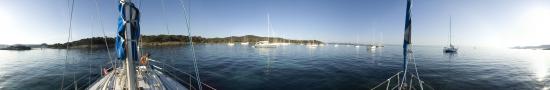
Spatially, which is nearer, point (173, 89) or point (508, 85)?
point (173, 89)

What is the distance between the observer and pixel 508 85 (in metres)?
26.2

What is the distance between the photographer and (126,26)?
6.80 meters

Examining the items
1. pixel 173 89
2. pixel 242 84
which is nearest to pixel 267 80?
pixel 242 84

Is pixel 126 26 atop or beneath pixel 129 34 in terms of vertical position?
atop

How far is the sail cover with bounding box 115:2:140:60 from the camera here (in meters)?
6.73

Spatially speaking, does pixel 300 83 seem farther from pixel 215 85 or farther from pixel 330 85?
pixel 215 85

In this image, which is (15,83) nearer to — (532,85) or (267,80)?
(267,80)

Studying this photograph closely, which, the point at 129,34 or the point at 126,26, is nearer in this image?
the point at 126,26

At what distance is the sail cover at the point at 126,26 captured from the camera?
6730 millimetres

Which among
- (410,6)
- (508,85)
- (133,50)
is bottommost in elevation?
(508,85)

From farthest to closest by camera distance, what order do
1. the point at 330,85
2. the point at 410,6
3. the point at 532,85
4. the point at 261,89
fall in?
the point at 532,85 → the point at 330,85 → the point at 261,89 → the point at 410,6

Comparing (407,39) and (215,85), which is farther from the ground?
(407,39)

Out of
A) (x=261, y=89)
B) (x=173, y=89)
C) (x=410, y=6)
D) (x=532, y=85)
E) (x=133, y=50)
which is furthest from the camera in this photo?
(x=532, y=85)

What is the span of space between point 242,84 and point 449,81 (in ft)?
63.3
